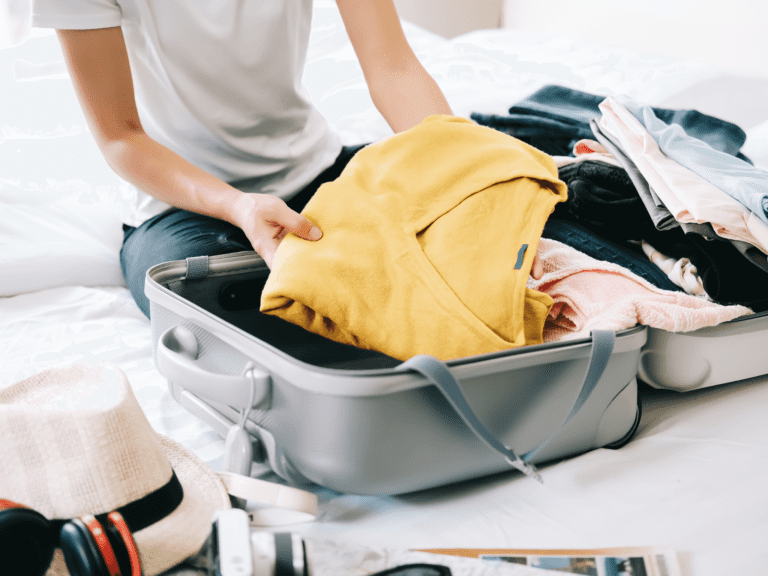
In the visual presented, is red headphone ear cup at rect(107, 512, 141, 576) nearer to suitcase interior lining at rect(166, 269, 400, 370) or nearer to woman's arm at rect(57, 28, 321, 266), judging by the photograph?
suitcase interior lining at rect(166, 269, 400, 370)

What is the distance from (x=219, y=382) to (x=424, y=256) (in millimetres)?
194

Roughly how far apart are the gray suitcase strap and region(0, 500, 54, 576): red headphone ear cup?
22cm

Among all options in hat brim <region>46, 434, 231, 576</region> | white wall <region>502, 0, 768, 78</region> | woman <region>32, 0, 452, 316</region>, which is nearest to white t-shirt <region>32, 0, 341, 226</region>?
woman <region>32, 0, 452, 316</region>

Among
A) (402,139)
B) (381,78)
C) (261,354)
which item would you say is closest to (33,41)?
(381,78)

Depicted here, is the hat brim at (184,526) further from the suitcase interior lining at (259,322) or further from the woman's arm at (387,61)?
the woman's arm at (387,61)

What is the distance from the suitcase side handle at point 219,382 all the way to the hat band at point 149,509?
7 centimetres

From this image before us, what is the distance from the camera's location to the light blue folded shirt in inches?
23.2

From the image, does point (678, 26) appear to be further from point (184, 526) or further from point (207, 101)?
point (184, 526)

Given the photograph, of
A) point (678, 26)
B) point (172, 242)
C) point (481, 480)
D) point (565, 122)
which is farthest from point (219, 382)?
point (678, 26)

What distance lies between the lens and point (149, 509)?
0.41 m

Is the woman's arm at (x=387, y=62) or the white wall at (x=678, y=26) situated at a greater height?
the woman's arm at (x=387, y=62)

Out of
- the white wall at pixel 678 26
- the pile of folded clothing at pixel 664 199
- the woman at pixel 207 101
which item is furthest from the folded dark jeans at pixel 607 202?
the white wall at pixel 678 26

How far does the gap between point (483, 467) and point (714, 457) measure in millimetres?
203

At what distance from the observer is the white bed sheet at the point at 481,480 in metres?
0.48
